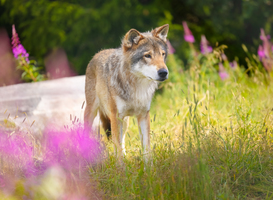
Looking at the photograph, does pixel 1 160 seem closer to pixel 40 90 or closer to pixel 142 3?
pixel 40 90

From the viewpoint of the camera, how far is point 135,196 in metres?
2.58

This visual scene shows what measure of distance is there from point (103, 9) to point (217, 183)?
20.7 ft

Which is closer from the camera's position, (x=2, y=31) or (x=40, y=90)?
(x=40, y=90)

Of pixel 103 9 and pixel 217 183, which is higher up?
pixel 103 9

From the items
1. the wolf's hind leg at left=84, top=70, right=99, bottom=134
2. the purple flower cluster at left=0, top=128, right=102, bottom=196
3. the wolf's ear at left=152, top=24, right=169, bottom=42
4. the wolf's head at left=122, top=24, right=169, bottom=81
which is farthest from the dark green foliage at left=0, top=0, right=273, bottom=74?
the purple flower cluster at left=0, top=128, right=102, bottom=196

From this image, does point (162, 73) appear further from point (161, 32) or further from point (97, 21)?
point (97, 21)

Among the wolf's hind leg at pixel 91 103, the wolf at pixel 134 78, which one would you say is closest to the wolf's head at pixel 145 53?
the wolf at pixel 134 78

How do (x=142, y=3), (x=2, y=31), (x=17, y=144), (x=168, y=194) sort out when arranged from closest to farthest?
(x=168, y=194) → (x=17, y=144) → (x=2, y=31) → (x=142, y=3)

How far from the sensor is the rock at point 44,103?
462cm

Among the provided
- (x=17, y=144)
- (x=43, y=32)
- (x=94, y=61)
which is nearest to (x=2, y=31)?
(x=43, y=32)

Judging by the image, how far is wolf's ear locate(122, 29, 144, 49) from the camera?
11.6ft

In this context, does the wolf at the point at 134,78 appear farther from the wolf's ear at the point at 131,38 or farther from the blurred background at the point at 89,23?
the blurred background at the point at 89,23

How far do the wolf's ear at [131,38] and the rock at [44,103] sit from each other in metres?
1.64

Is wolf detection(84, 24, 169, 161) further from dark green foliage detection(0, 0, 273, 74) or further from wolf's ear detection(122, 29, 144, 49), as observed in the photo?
dark green foliage detection(0, 0, 273, 74)
